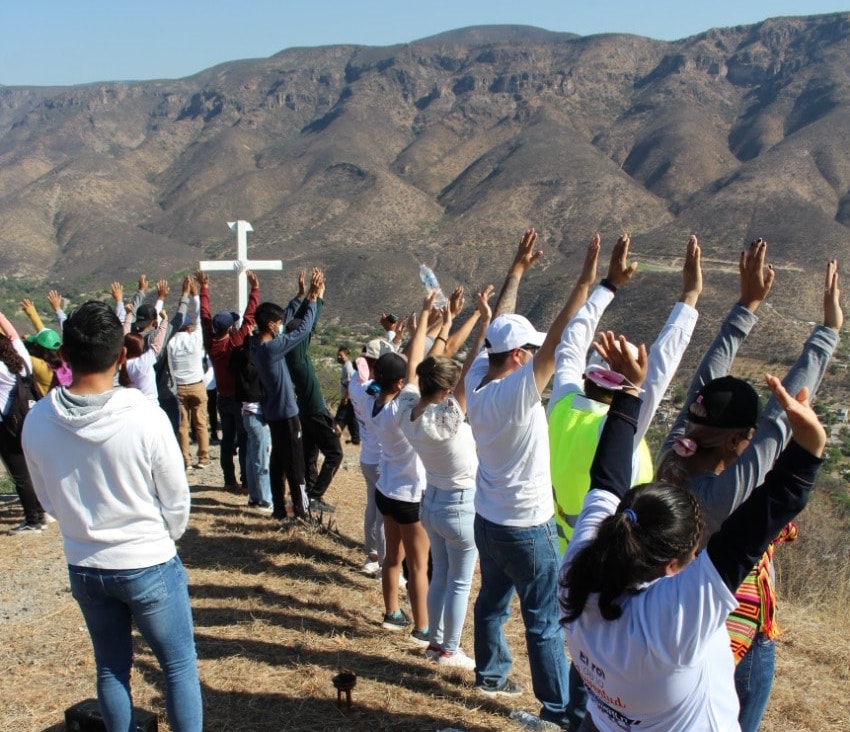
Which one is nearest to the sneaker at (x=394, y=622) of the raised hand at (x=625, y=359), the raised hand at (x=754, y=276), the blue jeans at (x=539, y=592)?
the blue jeans at (x=539, y=592)

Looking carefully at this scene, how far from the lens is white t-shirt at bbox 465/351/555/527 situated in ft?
10.6

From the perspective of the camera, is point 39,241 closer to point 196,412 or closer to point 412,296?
point 412,296

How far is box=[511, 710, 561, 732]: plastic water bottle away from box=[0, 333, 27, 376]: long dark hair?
→ 14.0 feet

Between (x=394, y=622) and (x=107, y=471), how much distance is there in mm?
2412

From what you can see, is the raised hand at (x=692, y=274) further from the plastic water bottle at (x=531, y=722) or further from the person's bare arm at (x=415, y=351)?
the plastic water bottle at (x=531, y=722)

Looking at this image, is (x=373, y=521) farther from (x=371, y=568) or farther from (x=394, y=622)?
(x=394, y=622)

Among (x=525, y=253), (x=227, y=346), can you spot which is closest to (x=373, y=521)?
(x=227, y=346)

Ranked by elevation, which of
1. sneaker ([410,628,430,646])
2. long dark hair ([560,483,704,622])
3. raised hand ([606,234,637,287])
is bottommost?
sneaker ([410,628,430,646])

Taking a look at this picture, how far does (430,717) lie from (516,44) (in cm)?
13396

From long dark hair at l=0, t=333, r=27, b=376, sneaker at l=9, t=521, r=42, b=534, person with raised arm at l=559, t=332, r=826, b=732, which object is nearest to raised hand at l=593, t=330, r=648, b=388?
person with raised arm at l=559, t=332, r=826, b=732

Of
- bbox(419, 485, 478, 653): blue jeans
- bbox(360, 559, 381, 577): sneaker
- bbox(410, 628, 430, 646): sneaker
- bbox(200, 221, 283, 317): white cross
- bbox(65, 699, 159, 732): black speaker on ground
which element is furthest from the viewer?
bbox(200, 221, 283, 317): white cross

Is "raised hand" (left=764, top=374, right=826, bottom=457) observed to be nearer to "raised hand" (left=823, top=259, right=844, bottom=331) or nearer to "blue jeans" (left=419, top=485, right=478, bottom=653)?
"raised hand" (left=823, top=259, right=844, bottom=331)

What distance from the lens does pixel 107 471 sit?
2.76 m

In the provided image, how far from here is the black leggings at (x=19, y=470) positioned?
6.04m
